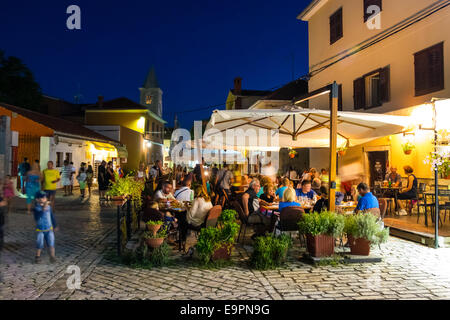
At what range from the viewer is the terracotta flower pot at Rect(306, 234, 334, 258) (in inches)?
221

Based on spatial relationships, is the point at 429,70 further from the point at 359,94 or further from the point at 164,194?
the point at 164,194

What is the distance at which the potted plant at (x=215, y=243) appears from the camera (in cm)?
543

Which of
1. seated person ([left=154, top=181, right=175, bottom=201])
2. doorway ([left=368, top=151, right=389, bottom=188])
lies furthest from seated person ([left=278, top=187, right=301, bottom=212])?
doorway ([left=368, top=151, right=389, bottom=188])

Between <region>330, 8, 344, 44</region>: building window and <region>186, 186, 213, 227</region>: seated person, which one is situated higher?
<region>330, 8, 344, 44</region>: building window

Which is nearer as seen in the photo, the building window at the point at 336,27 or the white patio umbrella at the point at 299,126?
the white patio umbrella at the point at 299,126

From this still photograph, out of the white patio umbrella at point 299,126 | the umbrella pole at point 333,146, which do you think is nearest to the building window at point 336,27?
the white patio umbrella at point 299,126

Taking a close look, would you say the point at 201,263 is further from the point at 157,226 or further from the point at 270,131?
the point at 270,131

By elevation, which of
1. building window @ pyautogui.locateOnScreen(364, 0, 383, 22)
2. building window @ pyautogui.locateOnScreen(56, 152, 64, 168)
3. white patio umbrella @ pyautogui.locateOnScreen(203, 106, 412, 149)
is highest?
building window @ pyautogui.locateOnScreen(364, 0, 383, 22)

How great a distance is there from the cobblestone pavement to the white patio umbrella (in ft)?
9.50

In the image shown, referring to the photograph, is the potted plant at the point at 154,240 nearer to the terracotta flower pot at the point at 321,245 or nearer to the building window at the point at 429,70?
the terracotta flower pot at the point at 321,245

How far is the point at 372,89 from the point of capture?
44.0ft

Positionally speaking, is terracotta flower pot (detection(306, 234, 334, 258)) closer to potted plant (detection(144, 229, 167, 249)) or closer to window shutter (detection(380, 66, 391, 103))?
potted plant (detection(144, 229, 167, 249))

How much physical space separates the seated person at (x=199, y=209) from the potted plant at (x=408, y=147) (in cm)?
709
